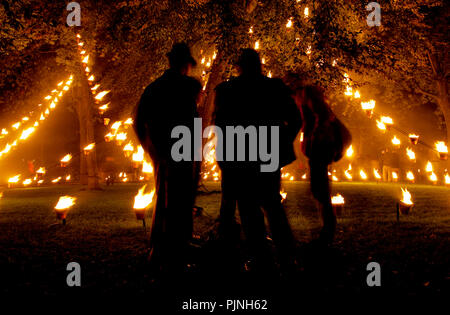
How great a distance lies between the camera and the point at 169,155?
3752 mm

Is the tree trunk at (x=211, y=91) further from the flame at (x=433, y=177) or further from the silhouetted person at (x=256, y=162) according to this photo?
the flame at (x=433, y=177)

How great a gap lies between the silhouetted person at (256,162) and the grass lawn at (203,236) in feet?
1.98

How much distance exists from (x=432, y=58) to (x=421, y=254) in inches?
695

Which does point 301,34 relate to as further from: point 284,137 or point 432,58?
point 432,58

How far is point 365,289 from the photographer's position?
3.53 metres

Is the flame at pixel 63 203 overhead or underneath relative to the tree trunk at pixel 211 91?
underneath

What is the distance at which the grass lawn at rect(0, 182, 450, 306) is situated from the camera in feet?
12.1

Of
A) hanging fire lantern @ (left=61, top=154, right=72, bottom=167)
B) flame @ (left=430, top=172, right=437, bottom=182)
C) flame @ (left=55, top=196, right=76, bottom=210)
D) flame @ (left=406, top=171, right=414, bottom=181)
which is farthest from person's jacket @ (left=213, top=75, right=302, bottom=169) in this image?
flame @ (left=406, top=171, right=414, bottom=181)

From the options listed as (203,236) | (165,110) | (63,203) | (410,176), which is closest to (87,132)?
(63,203)

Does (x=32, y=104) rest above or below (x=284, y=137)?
above

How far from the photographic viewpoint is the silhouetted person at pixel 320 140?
436 cm

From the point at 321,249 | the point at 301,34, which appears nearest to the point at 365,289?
the point at 321,249

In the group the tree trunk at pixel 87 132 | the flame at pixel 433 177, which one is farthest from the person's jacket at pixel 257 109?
the flame at pixel 433 177

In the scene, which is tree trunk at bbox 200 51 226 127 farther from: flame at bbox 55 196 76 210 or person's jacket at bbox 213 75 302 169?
flame at bbox 55 196 76 210
